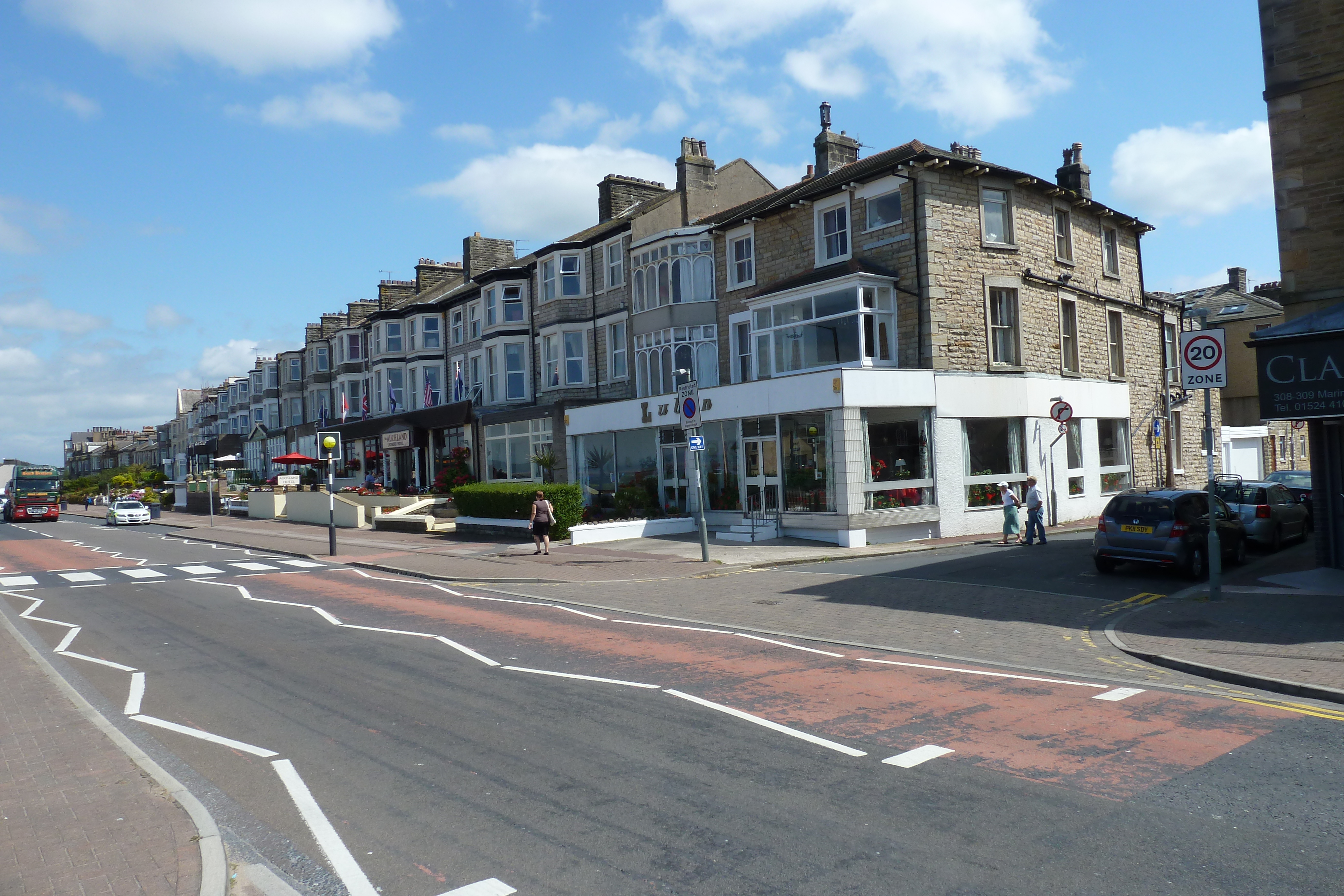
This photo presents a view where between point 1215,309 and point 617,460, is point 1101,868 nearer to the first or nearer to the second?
point 617,460

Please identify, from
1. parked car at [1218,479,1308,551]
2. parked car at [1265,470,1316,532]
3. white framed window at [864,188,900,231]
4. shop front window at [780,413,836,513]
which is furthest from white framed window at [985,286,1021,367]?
parked car at [1265,470,1316,532]

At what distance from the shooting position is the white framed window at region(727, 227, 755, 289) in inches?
1124

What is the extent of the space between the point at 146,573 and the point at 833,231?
2006 centimetres

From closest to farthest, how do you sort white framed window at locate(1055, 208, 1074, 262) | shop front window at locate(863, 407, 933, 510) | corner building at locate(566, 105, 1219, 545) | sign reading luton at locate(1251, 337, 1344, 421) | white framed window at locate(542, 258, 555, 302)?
sign reading luton at locate(1251, 337, 1344, 421)
shop front window at locate(863, 407, 933, 510)
corner building at locate(566, 105, 1219, 545)
white framed window at locate(1055, 208, 1074, 262)
white framed window at locate(542, 258, 555, 302)

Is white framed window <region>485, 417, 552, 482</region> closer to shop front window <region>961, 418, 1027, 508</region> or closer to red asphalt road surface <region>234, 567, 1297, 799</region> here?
shop front window <region>961, 418, 1027, 508</region>

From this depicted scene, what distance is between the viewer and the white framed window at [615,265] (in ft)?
109

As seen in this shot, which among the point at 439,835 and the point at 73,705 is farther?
the point at 73,705

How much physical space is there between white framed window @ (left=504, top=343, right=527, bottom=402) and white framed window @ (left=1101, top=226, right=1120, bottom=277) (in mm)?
21729

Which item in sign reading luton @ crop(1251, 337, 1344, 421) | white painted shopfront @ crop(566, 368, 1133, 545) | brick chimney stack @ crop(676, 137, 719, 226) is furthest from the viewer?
brick chimney stack @ crop(676, 137, 719, 226)

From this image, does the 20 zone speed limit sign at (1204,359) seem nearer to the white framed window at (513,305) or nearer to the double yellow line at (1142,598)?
the double yellow line at (1142,598)

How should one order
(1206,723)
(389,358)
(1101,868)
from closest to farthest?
(1101,868)
(1206,723)
(389,358)

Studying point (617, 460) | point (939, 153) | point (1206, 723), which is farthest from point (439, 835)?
point (617, 460)

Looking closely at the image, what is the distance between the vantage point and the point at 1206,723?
7496 millimetres

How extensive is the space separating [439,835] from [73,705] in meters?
5.43
